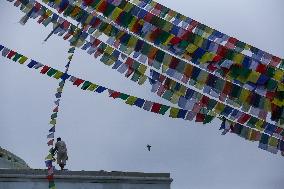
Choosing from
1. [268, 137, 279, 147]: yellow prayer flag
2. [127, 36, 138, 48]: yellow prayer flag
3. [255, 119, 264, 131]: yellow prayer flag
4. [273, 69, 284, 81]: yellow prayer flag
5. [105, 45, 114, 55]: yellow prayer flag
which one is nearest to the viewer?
[273, 69, 284, 81]: yellow prayer flag

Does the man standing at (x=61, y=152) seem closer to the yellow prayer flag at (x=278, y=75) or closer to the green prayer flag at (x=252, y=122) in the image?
the green prayer flag at (x=252, y=122)

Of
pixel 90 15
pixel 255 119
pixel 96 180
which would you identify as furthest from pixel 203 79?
pixel 96 180

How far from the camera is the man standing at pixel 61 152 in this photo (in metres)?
17.5

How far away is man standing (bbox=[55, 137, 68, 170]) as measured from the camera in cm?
1748

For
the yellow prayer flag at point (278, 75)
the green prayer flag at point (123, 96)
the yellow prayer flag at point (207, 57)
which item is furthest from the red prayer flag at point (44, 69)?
the yellow prayer flag at point (278, 75)

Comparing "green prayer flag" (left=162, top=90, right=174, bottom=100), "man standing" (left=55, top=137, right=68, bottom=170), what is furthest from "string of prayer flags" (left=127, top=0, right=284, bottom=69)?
"man standing" (left=55, top=137, right=68, bottom=170)

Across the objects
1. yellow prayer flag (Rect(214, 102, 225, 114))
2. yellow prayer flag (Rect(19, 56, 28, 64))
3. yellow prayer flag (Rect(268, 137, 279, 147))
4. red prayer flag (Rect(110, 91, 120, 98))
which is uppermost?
yellow prayer flag (Rect(19, 56, 28, 64))

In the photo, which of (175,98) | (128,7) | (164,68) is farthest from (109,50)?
(175,98)

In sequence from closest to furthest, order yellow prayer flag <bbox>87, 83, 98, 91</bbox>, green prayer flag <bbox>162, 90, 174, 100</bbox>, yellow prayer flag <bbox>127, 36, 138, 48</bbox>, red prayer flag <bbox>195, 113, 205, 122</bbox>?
red prayer flag <bbox>195, 113, 205, 122</bbox> → yellow prayer flag <bbox>127, 36, 138, 48</bbox> → green prayer flag <bbox>162, 90, 174, 100</bbox> → yellow prayer flag <bbox>87, 83, 98, 91</bbox>

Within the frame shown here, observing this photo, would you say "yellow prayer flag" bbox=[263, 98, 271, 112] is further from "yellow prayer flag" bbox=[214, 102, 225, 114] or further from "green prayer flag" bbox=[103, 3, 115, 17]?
"green prayer flag" bbox=[103, 3, 115, 17]

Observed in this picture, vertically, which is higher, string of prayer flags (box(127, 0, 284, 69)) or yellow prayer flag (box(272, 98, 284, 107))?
string of prayer flags (box(127, 0, 284, 69))

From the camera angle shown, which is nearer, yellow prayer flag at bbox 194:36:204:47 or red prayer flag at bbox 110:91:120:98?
yellow prayer flag at bbox 194:36:204:47

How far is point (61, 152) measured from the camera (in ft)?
57.7

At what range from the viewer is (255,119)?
10109mm
